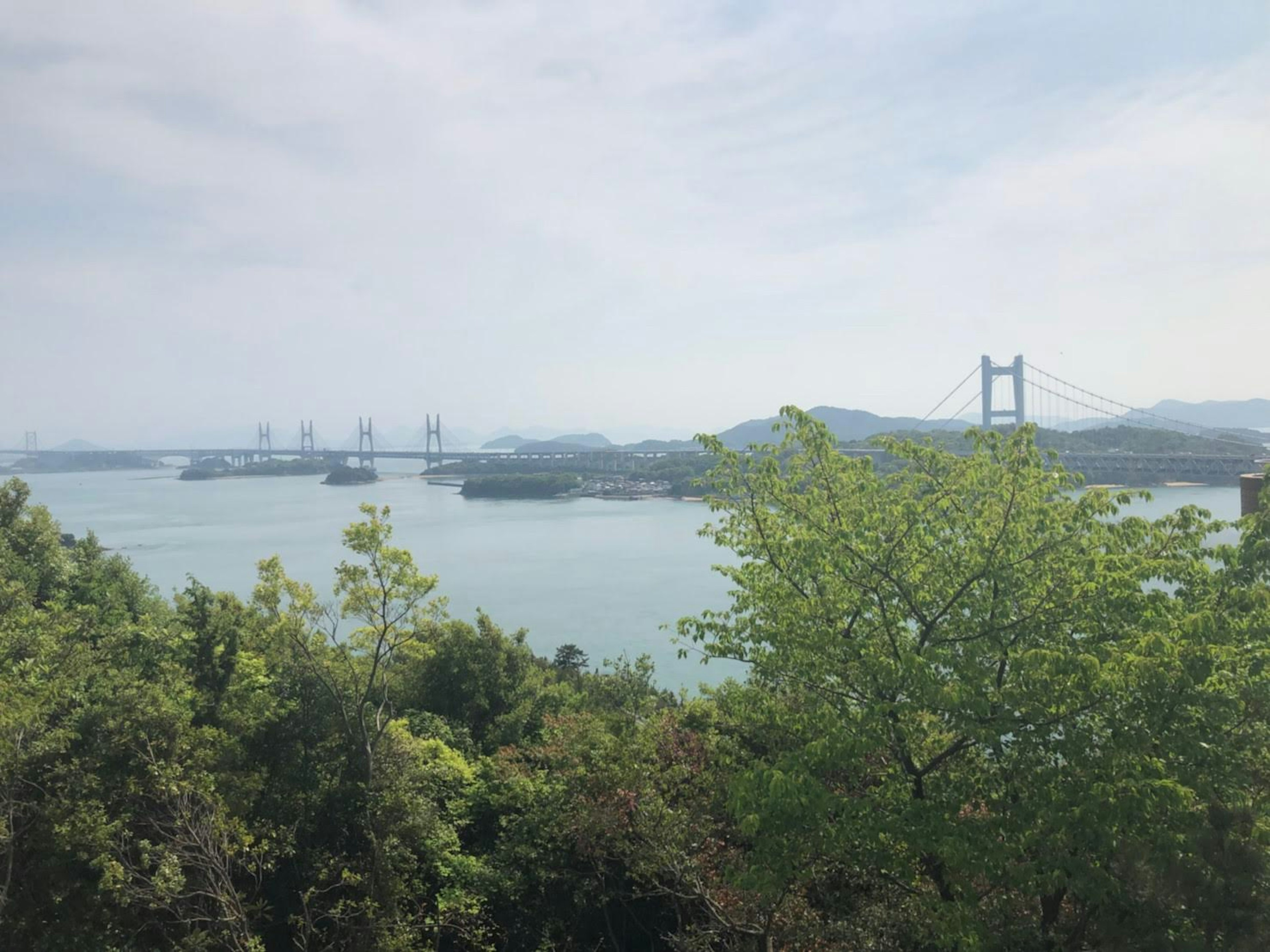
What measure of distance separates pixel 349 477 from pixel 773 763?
133ft

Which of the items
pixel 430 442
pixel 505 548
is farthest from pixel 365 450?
pixel 505 548

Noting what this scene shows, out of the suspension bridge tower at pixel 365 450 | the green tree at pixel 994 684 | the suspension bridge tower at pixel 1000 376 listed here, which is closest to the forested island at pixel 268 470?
the suspension bridge tower at pixel 365 450

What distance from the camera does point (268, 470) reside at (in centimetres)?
4581

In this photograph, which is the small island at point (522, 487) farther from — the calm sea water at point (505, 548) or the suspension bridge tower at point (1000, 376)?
the suspension bridge tower at point (1000, 376)

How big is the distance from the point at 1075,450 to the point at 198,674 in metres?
20.2

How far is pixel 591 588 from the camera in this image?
51.1ft

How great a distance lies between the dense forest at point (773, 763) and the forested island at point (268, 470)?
4387cm

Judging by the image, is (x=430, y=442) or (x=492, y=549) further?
(x=430, y=442)

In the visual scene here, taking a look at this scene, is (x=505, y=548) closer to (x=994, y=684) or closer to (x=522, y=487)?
(x=522, y=487)

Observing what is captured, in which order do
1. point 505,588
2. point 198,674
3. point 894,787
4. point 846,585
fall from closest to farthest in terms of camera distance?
point 894,787 < point 846,585 < point 198,674 < point 505,588

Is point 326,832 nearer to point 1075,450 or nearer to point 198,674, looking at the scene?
point 198,674

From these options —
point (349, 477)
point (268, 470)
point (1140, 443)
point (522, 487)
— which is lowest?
point (522, 487)

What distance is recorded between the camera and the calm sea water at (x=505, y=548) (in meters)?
13.2

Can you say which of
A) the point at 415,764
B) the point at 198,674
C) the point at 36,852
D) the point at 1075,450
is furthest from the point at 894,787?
the point at 1075,450
